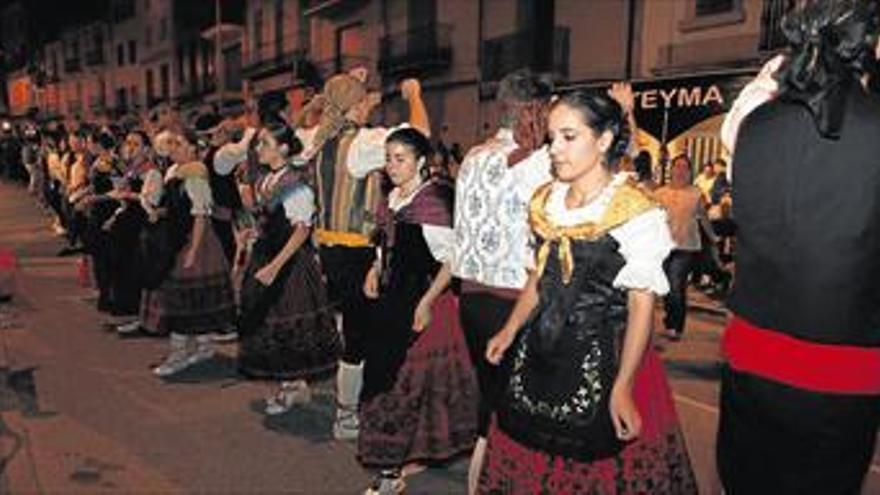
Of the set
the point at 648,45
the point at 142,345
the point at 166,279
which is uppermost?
the point at 648,45

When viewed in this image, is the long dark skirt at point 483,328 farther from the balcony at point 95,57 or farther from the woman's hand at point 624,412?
the balcony at point 95,57

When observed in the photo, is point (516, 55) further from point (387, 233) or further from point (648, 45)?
point (387, 233)

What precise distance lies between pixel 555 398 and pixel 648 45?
49.8ft

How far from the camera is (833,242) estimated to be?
2295 mm

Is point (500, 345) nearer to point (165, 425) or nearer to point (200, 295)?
point (165, 425)

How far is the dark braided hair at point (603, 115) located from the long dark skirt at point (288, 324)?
2866 millimetres

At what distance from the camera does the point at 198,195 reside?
6164 mm

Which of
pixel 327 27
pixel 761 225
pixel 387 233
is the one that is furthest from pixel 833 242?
pixel 327 27

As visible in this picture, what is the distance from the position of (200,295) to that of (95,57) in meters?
57.5

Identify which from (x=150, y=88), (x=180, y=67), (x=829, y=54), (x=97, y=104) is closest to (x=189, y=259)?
(x=829, y=54)

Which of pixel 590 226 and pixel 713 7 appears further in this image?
pixel 713 7

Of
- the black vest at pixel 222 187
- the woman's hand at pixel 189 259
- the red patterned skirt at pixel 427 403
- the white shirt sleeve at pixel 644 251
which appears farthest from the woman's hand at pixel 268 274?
the white shirt sleeve at pixel 644 251

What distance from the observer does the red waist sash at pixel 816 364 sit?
7.74 ft

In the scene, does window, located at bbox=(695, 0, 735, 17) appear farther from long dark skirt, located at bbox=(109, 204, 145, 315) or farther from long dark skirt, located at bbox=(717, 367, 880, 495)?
long dark skirt, located at bbox=(717, 367, 880, 495)
